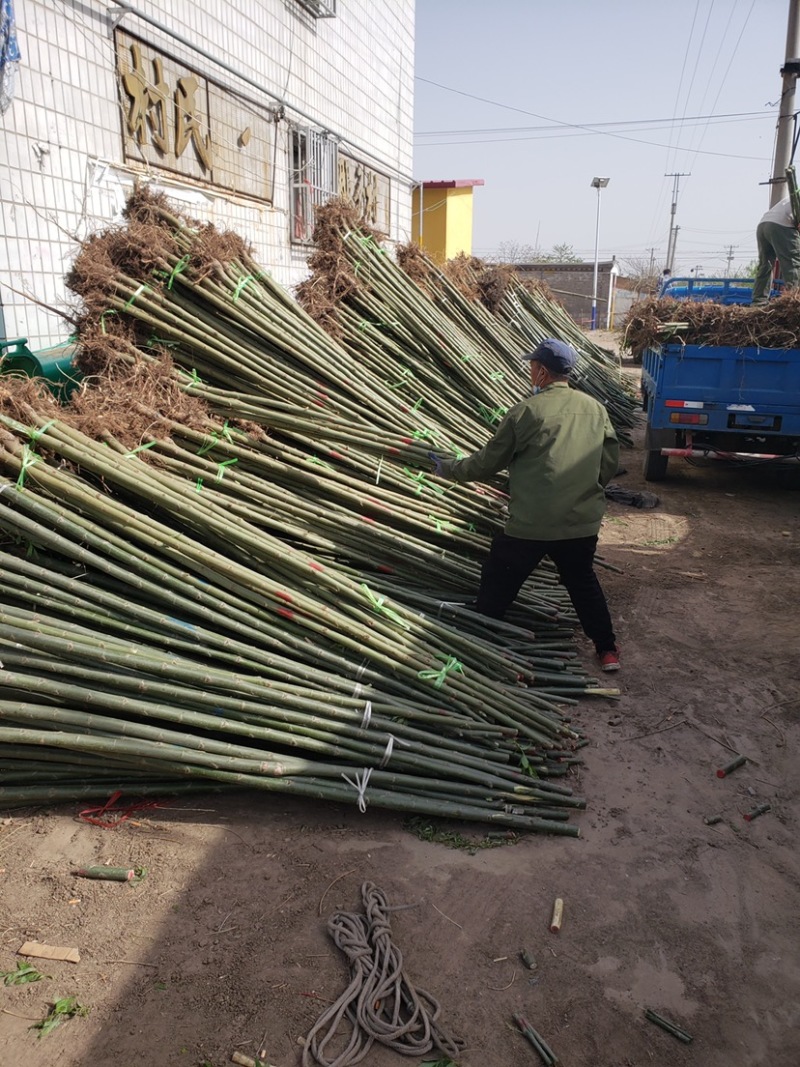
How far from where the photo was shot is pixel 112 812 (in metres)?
2.80

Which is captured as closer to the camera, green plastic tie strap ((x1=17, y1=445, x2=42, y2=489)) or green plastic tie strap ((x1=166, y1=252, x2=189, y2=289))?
green plastic tie strap ((x1=17, y1=445, x2=42, y2=489))

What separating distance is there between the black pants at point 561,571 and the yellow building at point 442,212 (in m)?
14.5

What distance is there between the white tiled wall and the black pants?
2807 mm

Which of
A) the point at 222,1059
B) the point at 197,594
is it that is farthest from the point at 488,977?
the point at 197,594

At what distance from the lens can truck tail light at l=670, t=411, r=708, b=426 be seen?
24.2 ft

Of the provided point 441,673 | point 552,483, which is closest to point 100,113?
point 552,483

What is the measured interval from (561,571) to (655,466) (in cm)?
469

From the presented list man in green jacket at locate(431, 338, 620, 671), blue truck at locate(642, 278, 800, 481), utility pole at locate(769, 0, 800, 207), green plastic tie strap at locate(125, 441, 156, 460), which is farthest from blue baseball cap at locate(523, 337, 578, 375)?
utility pole at locate(769, 0, 800, 207)

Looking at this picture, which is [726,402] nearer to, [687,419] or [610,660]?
[687,419]

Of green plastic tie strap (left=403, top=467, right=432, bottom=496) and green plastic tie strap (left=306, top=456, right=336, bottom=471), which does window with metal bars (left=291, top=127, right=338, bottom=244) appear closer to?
green plastic tie strap (left=403, top=467, right=432, bottom=496)

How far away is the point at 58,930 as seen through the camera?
2311 millimetres

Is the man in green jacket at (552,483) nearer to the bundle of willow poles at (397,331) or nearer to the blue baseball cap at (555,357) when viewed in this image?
the blue baseball cap at (555,357)

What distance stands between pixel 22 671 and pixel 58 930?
34.4 inches

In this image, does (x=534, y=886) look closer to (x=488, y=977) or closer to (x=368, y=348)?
(x=488, y=977)
